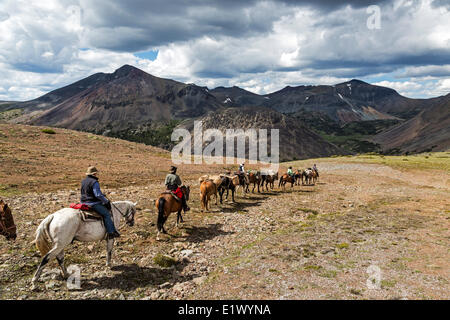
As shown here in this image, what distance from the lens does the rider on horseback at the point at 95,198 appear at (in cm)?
909

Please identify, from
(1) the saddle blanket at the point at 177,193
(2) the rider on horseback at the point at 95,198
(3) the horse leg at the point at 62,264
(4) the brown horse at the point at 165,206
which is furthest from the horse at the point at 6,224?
(1) the saddle blanket at the point at 177,193

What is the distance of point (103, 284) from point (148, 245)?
10.5 ft

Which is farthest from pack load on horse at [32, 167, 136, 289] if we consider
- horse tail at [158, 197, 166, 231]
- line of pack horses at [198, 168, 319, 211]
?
line of pack horses at [198, 168, 319, 211]

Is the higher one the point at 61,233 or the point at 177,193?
the point at 177,193

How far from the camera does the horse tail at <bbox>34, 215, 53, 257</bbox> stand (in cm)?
799

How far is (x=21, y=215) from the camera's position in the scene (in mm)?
13586

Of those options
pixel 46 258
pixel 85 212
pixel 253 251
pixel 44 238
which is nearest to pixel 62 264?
pixel 46 258

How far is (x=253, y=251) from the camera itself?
37.4 feet

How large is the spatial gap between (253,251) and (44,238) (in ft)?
25.8

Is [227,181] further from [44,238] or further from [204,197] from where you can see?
[44,238]

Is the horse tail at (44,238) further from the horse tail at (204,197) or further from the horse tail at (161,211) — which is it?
the horse tail at (204,197)

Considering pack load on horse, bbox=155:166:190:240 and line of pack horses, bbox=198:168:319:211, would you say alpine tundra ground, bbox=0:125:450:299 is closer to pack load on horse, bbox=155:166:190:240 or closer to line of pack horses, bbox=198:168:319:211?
pack load on horse, bbox=155:166:190:240

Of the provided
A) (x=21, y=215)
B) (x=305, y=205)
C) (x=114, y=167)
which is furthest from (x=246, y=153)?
(x=21, y=215)
